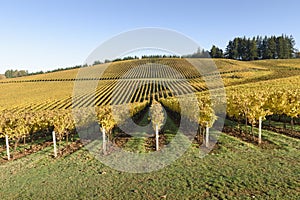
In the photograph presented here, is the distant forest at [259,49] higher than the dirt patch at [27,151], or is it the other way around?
the distant forest at [259,49]

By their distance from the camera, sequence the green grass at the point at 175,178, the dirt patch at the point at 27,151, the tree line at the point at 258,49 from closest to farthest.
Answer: the green grass at the point at 175,178, the dirt patch at the point at 27,151, the tree line at the point at 258,49

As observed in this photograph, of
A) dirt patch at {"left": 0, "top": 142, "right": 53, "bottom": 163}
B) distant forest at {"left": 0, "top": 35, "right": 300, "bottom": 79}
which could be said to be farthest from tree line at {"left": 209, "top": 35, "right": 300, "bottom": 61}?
dirt patch at {"left": 0, "top": 142, "right": 53, "bottom": 163}

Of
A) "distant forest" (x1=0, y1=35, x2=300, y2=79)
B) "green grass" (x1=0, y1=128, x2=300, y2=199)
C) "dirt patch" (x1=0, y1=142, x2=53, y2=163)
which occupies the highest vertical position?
"distant forest" (x1=0, y1=35, x2=300, y2=79)

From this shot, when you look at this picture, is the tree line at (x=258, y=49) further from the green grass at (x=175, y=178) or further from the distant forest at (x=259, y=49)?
the green grass at (x=175, y=178)

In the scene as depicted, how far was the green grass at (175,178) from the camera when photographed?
772 centimetres

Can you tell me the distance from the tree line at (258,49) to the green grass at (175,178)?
278 ft

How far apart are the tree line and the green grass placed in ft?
278

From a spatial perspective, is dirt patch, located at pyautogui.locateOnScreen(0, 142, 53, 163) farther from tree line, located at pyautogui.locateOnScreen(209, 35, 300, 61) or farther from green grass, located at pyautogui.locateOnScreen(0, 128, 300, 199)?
tree line, located at pyautogui.locateOnScreen(209, 35, 300, 61)

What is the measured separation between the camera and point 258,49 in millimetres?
94938

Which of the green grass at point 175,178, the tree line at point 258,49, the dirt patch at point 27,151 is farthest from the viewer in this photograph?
the tree line at point 258,49

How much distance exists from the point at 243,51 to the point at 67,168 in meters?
94.4

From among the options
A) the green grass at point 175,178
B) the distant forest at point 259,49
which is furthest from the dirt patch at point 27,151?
the distant forest at point 259,49

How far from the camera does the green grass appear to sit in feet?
25.3

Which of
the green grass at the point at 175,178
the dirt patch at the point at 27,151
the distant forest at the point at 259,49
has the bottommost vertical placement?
the dirt patch at the point at 27,151
